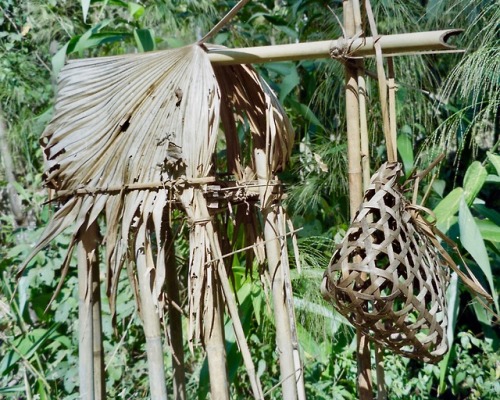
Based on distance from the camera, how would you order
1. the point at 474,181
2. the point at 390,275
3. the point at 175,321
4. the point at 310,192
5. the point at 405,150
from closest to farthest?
1. the point at 390,275
2. the point at 175,321
3. the point at 474,181
4. the point at 405,150
5. the point at 310,192

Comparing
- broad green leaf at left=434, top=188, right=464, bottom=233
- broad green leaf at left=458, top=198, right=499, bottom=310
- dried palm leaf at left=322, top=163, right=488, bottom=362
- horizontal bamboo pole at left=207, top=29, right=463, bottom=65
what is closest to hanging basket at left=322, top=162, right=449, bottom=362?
dried palm leaf at left=322, top=163, right=488, bottom=362

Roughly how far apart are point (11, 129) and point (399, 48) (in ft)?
6.06

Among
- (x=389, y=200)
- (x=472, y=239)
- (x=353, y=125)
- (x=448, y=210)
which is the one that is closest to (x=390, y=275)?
(x=389, y=200)

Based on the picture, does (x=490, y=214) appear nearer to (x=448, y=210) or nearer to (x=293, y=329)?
(x=448, y=210)

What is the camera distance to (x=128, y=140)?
116 cm

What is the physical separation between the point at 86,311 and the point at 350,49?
61 cm

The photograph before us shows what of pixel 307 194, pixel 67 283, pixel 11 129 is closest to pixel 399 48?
pixel 307 194

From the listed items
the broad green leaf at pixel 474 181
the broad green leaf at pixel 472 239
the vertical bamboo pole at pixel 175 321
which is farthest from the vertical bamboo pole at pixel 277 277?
the broad green leaf at pixel 474 181

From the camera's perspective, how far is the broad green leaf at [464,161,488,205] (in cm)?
170

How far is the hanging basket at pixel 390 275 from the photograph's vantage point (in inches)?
38.2

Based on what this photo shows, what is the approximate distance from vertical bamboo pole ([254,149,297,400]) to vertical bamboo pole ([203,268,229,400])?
0.11m

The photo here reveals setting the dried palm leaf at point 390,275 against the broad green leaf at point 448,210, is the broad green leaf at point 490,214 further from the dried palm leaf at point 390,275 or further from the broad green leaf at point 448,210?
the dried palm leaf at point 390,275

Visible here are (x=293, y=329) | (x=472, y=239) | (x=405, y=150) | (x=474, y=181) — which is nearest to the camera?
(x=293, y=329)

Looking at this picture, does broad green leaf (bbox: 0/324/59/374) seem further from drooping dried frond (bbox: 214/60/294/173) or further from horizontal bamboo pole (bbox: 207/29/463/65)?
horizontal bamboo pole (bbox: 207/29/463/65)
